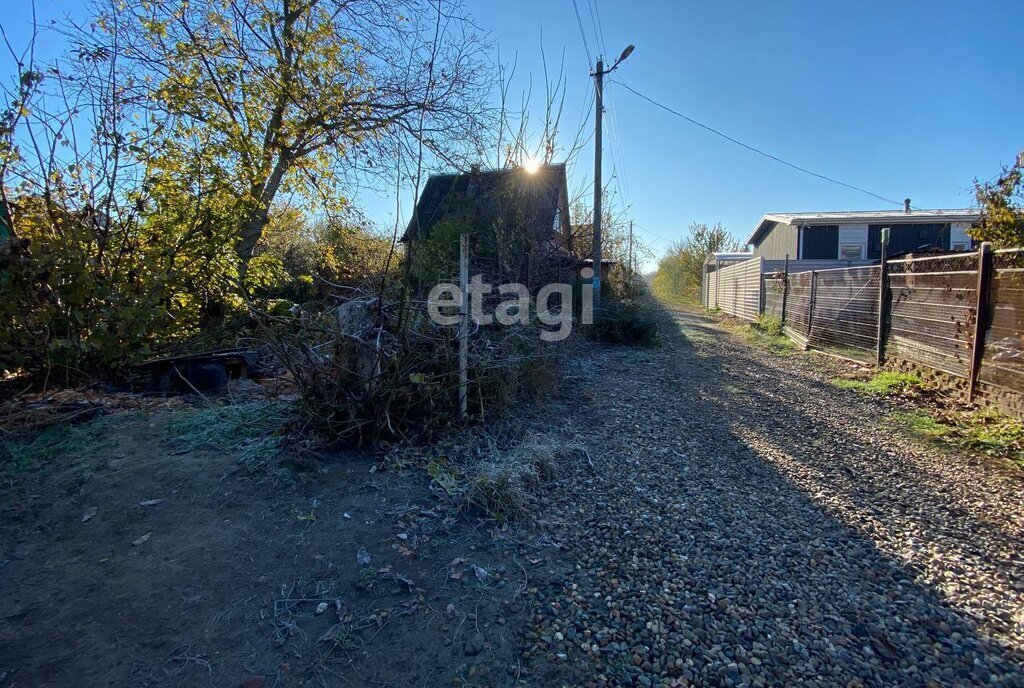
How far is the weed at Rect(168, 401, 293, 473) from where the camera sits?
10.7ft

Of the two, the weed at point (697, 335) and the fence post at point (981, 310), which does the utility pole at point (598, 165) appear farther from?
the fence post at point (981, 310)

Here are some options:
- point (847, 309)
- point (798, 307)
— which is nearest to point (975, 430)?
point (847, 309)

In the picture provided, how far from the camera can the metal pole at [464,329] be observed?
380 centimetres

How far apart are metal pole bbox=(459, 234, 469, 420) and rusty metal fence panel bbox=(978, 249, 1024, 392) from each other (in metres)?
4.74

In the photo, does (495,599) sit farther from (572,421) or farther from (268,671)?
(572,421)

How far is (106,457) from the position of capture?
3295mm

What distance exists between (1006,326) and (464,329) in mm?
4935

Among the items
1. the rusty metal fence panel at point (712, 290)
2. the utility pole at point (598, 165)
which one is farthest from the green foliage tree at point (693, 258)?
the utility pole at point (598, 165)

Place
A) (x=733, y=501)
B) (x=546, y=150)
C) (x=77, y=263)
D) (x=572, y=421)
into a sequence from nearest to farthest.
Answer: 1. (x=733, y=501)
2. (x=77, y=263)
3. (x=572, y=421)
4. (x=546, y=150)

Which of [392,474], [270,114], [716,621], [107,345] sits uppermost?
[270,114]

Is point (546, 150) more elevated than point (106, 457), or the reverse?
point (546, 150)

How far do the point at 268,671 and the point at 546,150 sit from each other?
585cm

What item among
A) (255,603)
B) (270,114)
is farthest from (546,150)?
(255,603)

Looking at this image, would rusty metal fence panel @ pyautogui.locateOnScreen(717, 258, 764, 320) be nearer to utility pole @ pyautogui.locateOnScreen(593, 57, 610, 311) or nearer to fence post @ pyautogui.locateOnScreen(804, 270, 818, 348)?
fence post @ pyautogui.locateOnScreen(804, 270, 818, 348)
